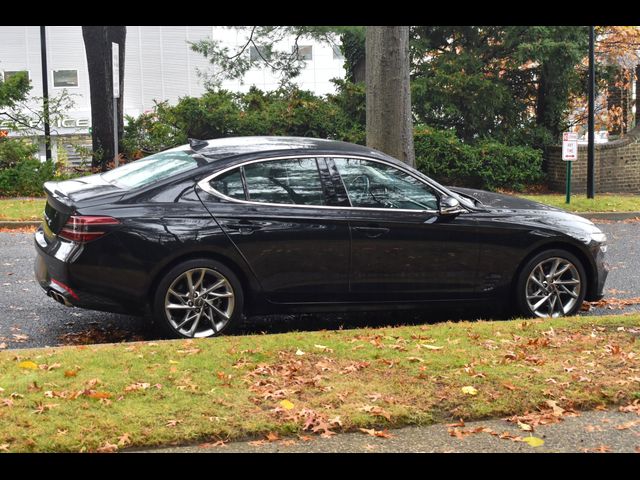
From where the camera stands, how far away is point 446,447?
4.95 meters

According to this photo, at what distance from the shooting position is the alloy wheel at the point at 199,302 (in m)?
7.23

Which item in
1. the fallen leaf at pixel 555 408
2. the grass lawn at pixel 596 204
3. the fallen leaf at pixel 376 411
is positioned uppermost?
the grass lawn at pixel 596 204

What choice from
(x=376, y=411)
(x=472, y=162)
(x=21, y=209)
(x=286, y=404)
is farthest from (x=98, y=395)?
(x=472, y=162)

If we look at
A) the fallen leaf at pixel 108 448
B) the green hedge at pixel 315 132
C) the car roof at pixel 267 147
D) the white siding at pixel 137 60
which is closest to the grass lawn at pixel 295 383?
the fallen leaf at pixel 108 448

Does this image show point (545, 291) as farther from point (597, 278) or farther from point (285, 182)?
point (285, 182)

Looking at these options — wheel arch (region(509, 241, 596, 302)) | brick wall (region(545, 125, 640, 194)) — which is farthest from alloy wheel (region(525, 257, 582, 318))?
brick wall (region(545, 125, 640, 194))

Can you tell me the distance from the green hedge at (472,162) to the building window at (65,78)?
20731mm

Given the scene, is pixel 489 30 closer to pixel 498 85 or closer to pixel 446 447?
pixel 498 85

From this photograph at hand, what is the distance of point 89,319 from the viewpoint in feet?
27.0

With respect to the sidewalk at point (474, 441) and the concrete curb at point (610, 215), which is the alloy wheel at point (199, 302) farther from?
the concrete curb at point (610, 215)

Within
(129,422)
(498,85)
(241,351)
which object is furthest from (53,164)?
(129,422)

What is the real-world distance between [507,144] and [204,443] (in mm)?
18795

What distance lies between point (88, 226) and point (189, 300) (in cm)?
97

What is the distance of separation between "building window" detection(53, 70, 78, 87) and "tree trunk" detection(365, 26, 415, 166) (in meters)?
27.3
